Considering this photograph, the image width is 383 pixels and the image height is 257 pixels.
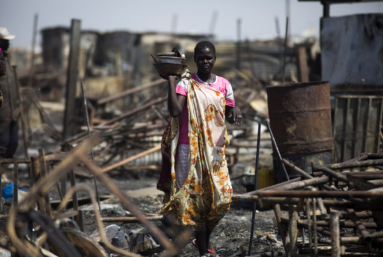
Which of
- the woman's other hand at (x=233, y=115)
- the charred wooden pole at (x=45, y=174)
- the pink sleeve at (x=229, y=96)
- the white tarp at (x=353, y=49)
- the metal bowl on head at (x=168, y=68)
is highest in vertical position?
the white tarp at (x=353, y=49)

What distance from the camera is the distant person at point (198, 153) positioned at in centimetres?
288

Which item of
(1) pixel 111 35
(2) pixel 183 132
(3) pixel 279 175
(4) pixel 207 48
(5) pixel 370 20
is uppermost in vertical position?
(1) pixel 111 35

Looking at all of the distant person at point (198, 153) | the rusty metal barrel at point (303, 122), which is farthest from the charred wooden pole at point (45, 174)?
the rusty metal barrel at point (303, 122)

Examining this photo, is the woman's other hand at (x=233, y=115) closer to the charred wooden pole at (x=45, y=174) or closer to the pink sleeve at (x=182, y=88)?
the pink sleeve at (x=182, y=88)

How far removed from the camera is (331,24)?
702cm

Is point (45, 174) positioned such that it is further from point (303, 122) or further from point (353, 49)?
point (353, 49)

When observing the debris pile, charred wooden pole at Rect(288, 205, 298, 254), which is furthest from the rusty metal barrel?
charred wooden pole at Rect(288, 205, 298, 254)

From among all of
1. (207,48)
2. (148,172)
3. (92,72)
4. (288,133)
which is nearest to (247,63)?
(92,72)

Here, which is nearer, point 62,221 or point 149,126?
point 62,221

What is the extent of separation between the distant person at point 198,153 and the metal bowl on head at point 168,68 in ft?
0.15

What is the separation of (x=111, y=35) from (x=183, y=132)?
24943 millimetres

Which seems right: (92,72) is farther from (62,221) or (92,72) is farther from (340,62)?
(62,221)

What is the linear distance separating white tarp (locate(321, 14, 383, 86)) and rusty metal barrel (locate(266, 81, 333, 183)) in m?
2.75

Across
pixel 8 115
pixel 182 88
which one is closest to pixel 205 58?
pixel 182 88
